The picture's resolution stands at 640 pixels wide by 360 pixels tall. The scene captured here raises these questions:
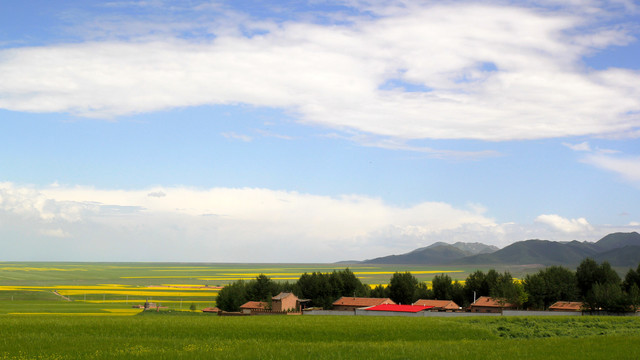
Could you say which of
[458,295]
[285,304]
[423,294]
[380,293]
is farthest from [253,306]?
[458,295]

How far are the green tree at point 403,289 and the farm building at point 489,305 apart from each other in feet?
42.1

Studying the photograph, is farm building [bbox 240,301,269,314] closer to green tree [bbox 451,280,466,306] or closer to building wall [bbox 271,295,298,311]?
building wall [bbox 271,295,298,311]

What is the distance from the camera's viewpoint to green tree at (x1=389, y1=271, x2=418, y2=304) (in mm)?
111125

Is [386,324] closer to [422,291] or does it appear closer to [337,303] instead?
[337,303]

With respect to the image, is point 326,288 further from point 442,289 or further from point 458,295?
point 458,295

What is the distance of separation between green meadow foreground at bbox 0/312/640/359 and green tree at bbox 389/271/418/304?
4662cm

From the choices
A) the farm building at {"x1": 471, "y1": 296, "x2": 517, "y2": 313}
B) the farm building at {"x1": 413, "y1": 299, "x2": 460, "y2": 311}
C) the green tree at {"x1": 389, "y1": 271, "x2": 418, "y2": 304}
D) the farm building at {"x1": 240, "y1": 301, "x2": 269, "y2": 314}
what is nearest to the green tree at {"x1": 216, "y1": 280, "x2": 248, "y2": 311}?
the farm building at {"x1": 240, "y1": 301, "x2": 269, "y2": 314}

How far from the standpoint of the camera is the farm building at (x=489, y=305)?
3898 inches

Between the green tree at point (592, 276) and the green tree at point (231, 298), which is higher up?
the green tree at point (592, 276)

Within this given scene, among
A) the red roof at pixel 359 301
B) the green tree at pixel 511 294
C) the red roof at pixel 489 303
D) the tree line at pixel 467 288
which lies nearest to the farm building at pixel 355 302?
the red roof at pixel 359 301

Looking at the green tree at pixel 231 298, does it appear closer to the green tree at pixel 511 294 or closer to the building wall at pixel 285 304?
the building wall at pixel 285 304

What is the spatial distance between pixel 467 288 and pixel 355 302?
74.5 ft

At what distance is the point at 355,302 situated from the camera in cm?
10250

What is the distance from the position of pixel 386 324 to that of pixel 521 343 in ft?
58.8
